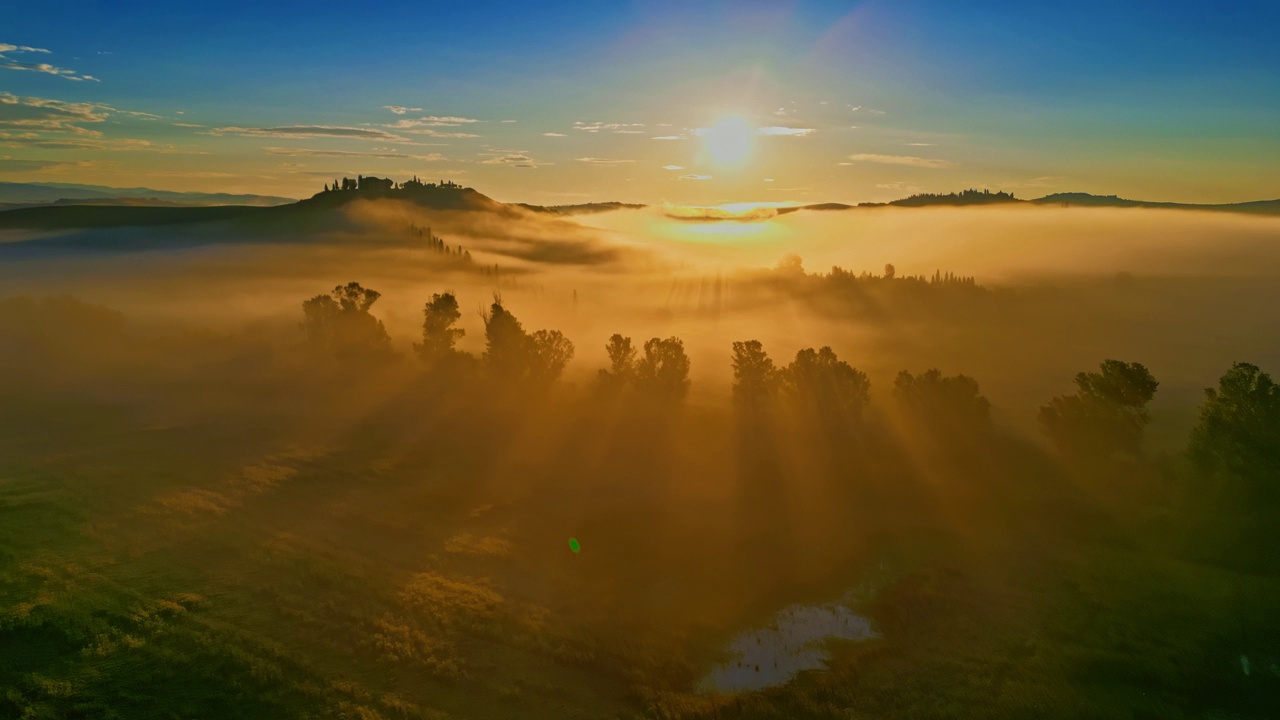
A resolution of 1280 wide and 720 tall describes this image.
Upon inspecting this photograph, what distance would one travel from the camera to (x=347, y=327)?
160 m

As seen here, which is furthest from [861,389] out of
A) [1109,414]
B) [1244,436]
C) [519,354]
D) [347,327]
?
[347,327]

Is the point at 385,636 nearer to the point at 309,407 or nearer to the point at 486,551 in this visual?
the point at 486,551

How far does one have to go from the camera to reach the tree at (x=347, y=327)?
158 metres

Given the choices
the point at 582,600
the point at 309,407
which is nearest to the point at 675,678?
the point at 582,600

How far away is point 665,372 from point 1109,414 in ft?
246

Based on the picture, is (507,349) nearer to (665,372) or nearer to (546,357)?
(546,357)

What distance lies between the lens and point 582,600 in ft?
219

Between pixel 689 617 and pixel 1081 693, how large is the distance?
31.7 meters

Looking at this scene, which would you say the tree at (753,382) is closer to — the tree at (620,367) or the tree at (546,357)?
the tree at (620,367)

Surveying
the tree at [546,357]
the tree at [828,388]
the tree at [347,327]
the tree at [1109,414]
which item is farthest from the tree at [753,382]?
the tree at [347,327]

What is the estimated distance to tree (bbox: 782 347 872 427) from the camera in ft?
410

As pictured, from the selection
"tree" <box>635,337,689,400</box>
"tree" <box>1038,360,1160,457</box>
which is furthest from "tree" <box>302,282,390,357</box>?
"tree" <box>1038,360,1160,457</box>

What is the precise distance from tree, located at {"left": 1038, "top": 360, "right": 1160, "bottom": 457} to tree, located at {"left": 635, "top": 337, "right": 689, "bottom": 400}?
66213mm

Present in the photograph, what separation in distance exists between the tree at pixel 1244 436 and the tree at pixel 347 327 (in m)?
151
